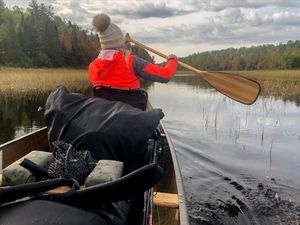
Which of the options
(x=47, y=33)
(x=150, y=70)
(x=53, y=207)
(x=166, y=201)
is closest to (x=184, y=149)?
(x=150, y=70)

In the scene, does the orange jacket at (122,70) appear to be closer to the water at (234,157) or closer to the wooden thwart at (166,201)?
the wooden thwart at (166,201)

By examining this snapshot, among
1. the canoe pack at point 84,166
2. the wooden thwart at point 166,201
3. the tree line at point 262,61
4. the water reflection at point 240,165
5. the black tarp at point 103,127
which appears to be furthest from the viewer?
the tree line at point 262,61

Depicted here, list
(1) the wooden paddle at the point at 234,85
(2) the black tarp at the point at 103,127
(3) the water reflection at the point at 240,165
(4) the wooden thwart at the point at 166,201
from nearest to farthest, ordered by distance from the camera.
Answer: (4) the wooden thwart at the point at 166,201, (2) the black tarp at the point at 103,127, (3) the water reflection at the point at 240,165, (1) the wooden paddle at the point at 234,85

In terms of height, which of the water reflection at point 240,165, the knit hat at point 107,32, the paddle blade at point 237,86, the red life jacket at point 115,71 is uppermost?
the knit hat at point 107,32

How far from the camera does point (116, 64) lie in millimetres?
3955

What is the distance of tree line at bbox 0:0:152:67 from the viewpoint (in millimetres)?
52625

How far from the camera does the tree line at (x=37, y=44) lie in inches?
2072

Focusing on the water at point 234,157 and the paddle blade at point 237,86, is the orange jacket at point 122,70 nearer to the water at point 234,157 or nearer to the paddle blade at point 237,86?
the paddle blade at point 237,86

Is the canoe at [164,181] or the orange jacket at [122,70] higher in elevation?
the orange jacket at [122,70]

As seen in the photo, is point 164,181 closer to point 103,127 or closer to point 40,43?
point 103,127

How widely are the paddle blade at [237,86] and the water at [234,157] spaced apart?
151 centimetres

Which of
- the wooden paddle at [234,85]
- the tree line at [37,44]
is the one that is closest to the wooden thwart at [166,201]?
the wooden paddle at [234,85]

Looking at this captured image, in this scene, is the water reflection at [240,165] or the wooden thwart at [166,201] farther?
the water reflection at [240,165]

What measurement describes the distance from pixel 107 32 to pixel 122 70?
0.50 metres
